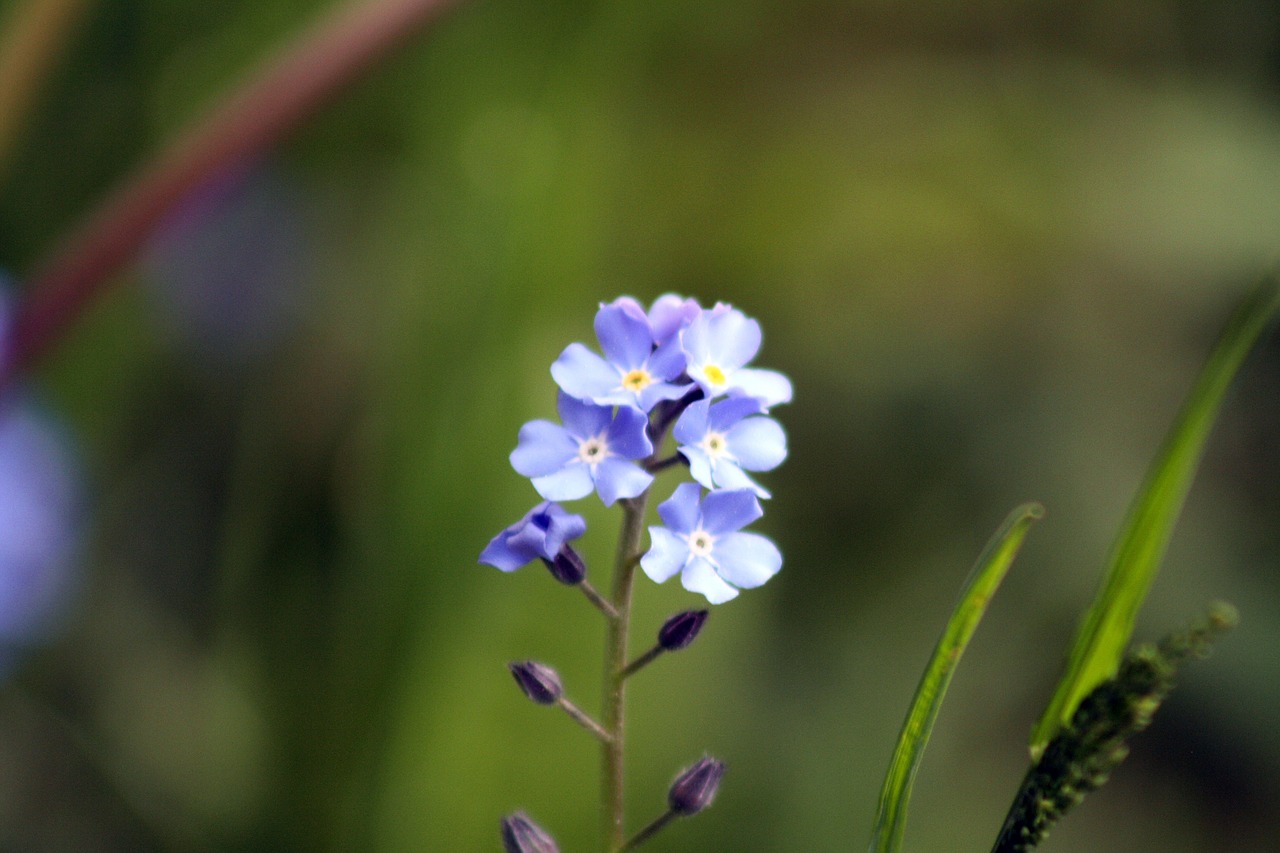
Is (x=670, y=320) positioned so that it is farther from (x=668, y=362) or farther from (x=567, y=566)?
(x=567, y=566)

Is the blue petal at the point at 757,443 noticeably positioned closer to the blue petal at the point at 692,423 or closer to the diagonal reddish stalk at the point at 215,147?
the blue petal at the point at 692,423

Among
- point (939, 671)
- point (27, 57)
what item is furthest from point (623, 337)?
point (27, 57)

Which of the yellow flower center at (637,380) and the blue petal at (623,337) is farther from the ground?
the blue petal at (623,337)

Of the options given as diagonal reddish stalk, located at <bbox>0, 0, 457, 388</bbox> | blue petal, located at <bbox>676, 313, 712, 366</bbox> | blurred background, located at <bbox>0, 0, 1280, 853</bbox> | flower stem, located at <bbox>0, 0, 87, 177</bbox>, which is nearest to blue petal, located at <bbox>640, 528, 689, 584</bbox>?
blue petal, located at <bbox>676, 313, 712, 366</bbox>

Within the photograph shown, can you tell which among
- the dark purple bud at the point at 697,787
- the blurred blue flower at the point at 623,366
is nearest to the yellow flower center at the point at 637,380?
the blurred blue flower at the point at 623,366

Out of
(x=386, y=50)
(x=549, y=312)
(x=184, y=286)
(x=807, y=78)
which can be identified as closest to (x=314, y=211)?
(x=184, y=286)

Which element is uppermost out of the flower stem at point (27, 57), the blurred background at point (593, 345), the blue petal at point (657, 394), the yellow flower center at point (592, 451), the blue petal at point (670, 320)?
the flower stem at point (27, 57)

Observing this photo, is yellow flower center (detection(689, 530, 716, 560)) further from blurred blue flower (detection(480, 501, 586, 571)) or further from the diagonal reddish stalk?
the diagonal reddish stalk
